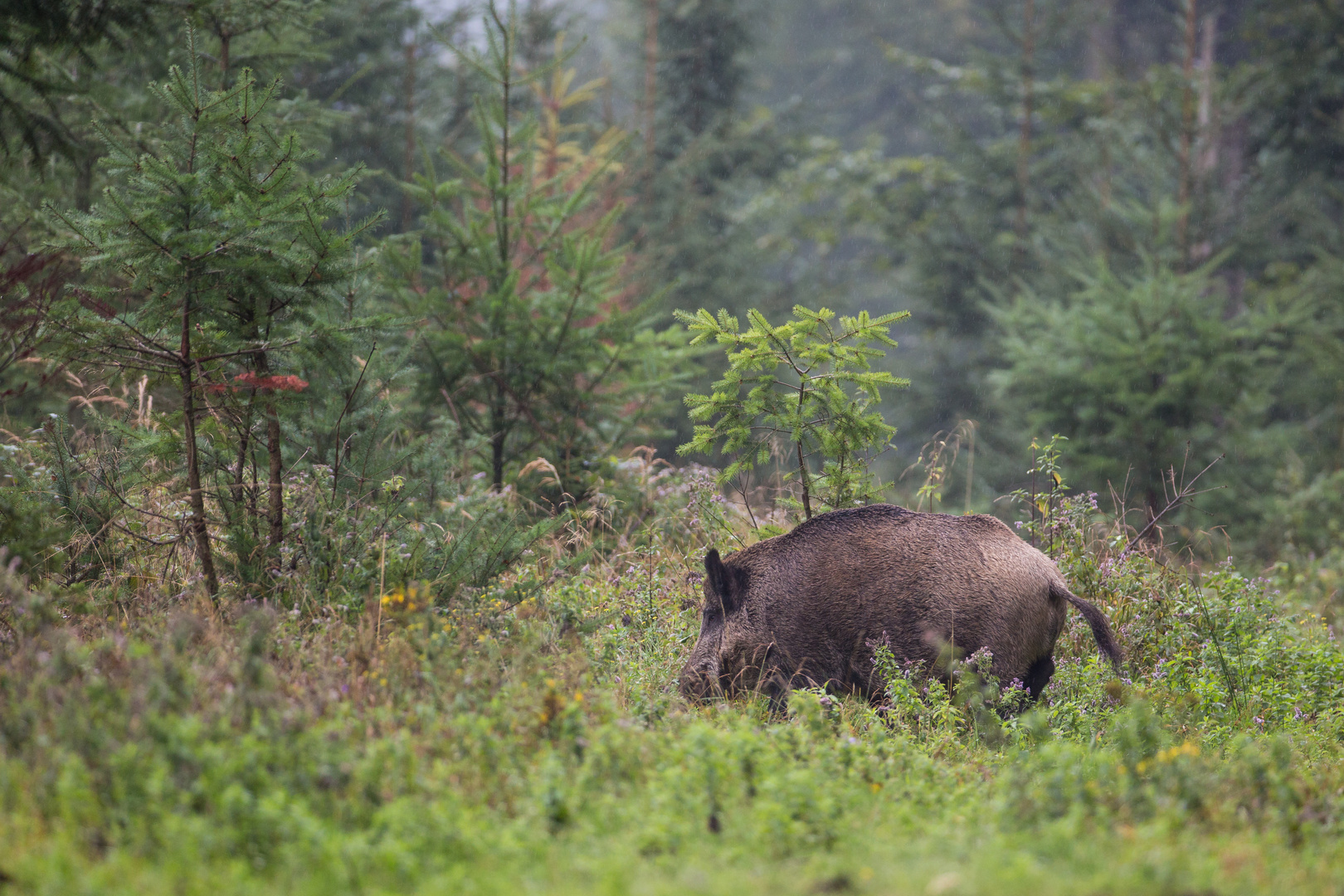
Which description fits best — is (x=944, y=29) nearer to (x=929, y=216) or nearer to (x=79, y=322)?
(x=929, y=216)

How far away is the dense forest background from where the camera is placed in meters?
5.09

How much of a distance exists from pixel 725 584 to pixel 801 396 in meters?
1.36

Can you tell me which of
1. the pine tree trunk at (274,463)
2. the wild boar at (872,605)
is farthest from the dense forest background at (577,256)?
the wild boar at (872,605)

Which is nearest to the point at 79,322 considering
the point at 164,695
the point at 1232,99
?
the point at 164,695

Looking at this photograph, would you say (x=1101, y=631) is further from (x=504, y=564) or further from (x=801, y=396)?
(x=504, y=564)

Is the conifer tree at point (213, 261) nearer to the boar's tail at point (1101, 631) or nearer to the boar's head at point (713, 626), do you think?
the boar's head at point (713, 626)

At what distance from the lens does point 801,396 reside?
6211 mm

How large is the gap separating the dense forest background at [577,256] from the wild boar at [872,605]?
1.27m

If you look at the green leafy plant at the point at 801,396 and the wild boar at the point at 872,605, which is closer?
the wild boar at the point at 872,605

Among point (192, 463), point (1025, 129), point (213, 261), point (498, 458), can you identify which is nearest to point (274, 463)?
point (192, 463)

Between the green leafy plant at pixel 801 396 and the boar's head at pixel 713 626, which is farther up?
the green leafy plant at pixel 801 396

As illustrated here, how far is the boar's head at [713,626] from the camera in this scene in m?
5.36

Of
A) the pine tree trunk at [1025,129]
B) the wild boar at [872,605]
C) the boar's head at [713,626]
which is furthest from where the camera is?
the pine tree trunk at [1025,129]

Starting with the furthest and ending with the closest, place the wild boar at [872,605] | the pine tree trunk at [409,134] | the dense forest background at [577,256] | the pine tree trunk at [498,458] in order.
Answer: the pine tree trunk at [409,134] < the pine tree trunk at [498,458] < the wild boar at [872,605] < the dense forest background at [577,256]
